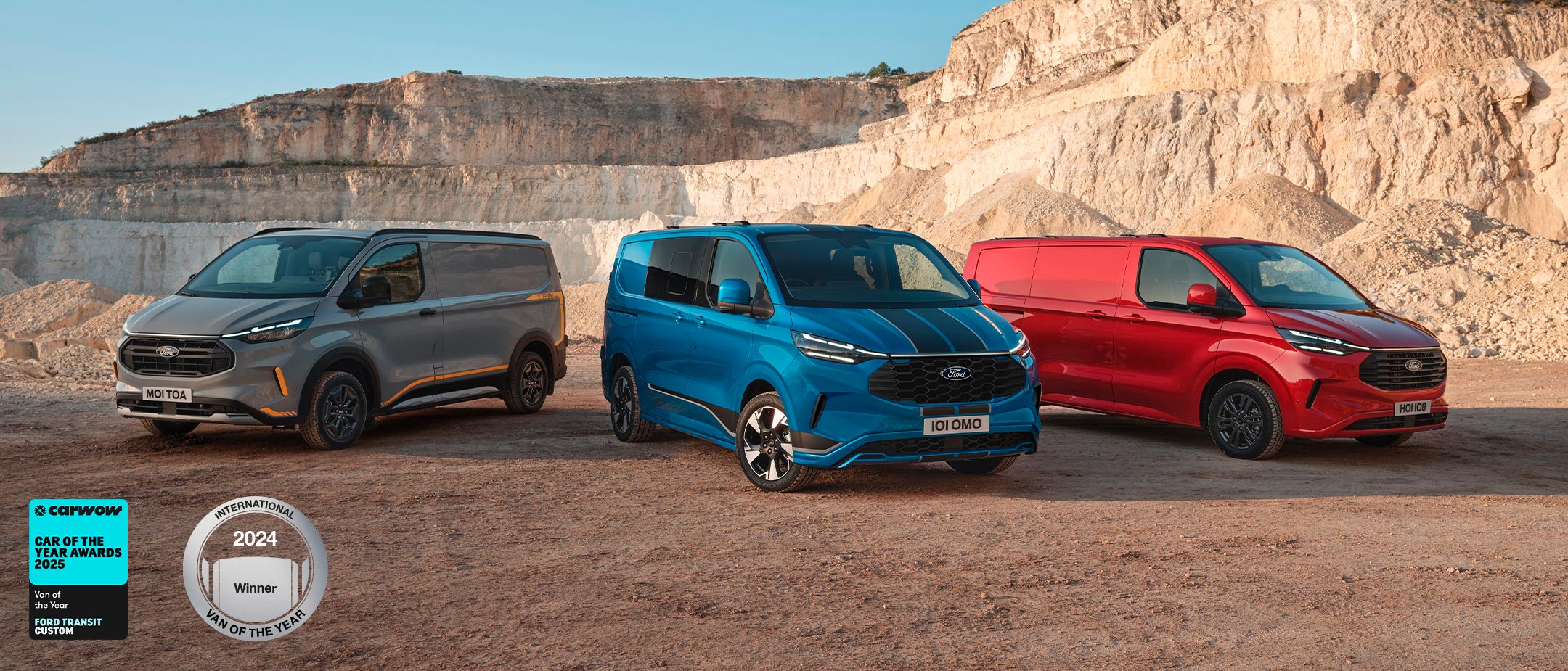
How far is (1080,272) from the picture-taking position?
34.7 feet

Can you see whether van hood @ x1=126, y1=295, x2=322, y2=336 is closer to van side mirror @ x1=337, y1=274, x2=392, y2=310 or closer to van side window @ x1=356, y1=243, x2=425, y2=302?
van side mirror @ x1=337, y1=274, x2=392, y2=310

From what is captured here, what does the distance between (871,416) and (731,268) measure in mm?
1899

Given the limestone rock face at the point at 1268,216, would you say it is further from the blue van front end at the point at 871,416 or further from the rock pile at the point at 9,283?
the rock pile at the point at 9,283

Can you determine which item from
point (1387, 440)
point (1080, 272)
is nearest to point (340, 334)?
point (1080, 272)

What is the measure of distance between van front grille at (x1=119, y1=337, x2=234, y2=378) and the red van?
7156 millimetres

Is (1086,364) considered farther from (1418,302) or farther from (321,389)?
(1418,302)

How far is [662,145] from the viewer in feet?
254

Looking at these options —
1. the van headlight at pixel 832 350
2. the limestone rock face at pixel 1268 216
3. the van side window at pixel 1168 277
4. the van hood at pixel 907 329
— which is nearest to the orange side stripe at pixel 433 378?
the van hood at pixel 907 329

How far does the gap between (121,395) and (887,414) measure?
640 centimetres

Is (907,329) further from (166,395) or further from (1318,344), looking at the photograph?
(166,395)

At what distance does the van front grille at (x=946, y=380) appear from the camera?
6.98 metres

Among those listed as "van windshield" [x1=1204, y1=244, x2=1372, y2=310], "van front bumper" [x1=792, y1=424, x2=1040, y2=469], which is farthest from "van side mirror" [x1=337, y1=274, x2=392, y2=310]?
"van windshield" [x1=1204, y1=244, x2=1372, y2=310]

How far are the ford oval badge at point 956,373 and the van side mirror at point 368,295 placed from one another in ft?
17.2

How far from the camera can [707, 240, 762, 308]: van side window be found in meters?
7.95
